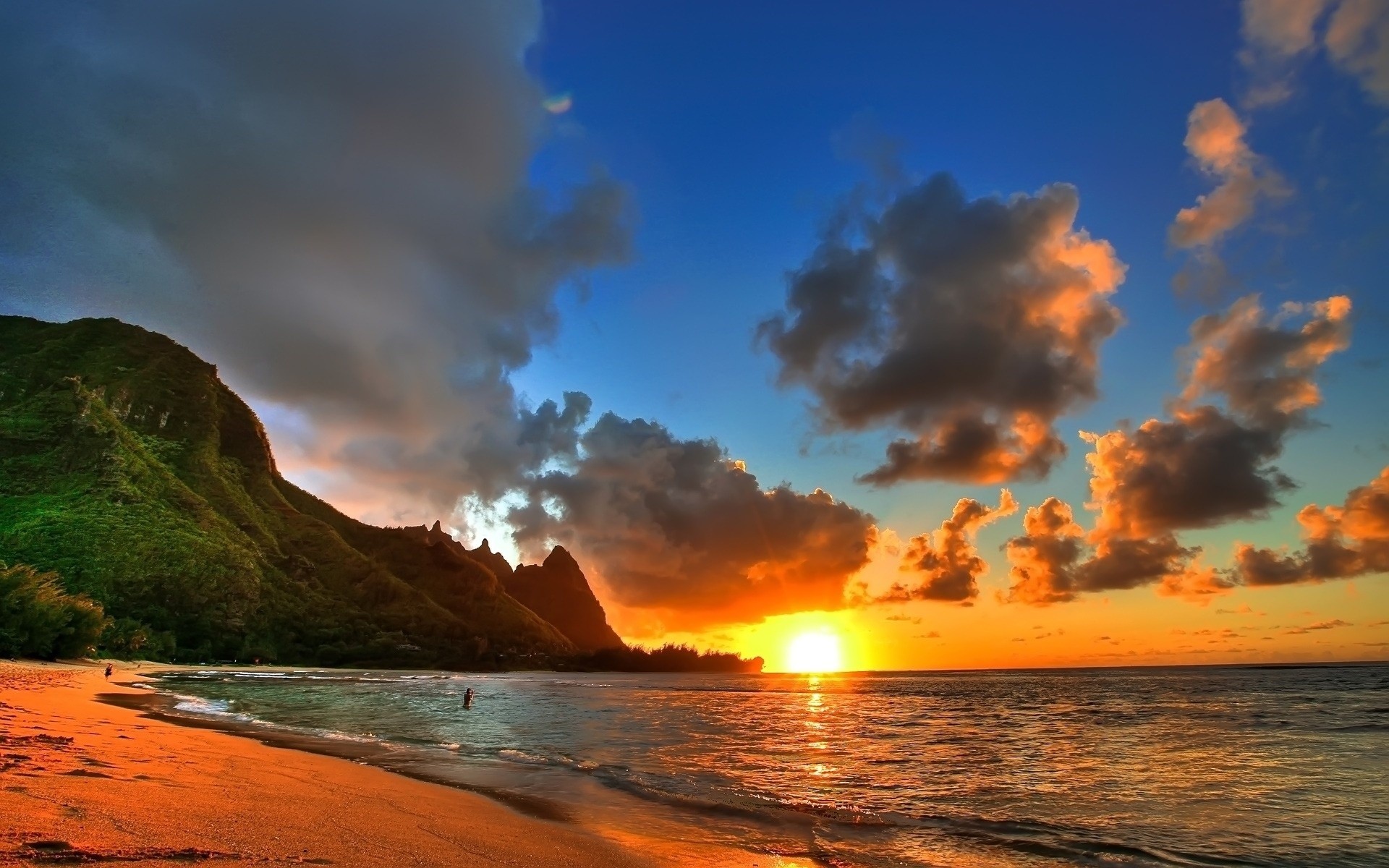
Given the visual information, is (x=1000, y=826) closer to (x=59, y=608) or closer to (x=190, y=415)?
(x=59, y=608)

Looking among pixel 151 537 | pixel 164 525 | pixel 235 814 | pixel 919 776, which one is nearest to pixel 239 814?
pixel 235 814

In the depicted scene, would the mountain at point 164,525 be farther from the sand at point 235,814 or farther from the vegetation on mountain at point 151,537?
the sand at point 235,814

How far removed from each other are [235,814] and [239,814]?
6cm

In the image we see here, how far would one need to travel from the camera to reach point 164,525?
125 m

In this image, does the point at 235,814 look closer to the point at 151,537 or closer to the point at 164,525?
the point at 151,537

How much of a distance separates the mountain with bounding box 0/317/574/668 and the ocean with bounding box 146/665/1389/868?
263 feet

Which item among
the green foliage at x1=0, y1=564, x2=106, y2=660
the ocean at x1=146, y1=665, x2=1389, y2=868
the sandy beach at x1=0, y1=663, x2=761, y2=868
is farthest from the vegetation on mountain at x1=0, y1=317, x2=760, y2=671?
the sandy beach at x1=0, y1=663, x2=761, y2=868

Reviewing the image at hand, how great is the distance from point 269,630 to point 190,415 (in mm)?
76589

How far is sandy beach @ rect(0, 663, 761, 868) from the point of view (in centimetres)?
705

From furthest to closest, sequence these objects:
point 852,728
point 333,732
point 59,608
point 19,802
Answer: point 59,608
point 852,728
point 333,732
point 19,802

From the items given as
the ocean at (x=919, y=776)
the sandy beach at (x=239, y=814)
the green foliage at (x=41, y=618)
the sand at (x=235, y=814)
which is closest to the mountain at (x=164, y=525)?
the green foliage at (x=41, y=618)

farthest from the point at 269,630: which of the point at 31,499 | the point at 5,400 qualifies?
the point at 5,400

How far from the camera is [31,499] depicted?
374ft

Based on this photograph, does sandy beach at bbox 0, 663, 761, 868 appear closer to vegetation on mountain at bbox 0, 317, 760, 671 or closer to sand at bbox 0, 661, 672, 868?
sand at bbox 0, 661, 672, 868
